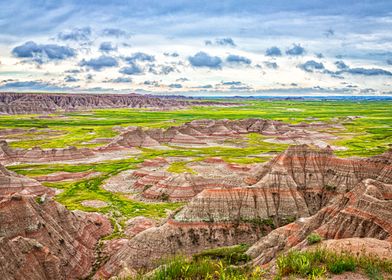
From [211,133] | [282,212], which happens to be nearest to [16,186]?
[282,212]

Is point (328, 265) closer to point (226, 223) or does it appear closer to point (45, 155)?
point (226, 223)

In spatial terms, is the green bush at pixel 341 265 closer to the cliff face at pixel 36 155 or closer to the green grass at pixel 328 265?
the green grass at pixel 328 265

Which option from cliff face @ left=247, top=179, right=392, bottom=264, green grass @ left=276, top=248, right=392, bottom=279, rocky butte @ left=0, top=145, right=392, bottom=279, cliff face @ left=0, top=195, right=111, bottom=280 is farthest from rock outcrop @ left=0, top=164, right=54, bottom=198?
green grass @ left=276, top=248, right=392, bottom=279

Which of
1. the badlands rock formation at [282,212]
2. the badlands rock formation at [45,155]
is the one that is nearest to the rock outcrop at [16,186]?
the badlands rock formation at [282,212]

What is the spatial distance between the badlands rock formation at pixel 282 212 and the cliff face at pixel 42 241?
11.2 feet

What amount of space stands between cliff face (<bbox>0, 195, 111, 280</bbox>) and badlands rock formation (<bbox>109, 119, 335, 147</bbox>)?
8215 cm

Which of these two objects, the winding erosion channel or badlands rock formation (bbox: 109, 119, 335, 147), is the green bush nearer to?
the winding erosion channel

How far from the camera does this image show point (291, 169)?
2099 inches

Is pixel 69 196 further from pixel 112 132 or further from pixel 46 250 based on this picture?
pixel 112 132

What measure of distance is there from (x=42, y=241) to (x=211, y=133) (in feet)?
407

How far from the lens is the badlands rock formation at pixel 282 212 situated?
2636 cm

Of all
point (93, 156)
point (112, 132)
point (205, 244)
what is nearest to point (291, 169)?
point (205, 244)

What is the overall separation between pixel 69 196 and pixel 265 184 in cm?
3618

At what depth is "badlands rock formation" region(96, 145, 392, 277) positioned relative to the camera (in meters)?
26.4
